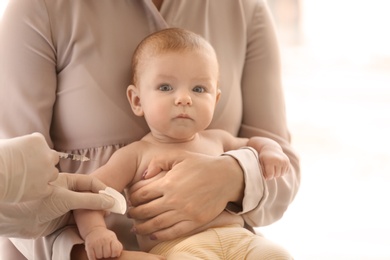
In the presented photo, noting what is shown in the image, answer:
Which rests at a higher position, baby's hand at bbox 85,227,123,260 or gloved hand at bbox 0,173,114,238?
gloved hand at bbox 0,173,114,238

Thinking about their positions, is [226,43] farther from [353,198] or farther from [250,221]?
[353,198]

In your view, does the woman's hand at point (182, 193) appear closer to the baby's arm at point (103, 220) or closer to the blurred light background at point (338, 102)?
the baby's arm at point (103, 220)

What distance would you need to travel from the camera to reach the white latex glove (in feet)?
3.87

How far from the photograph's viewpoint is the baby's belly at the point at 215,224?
1416 mm

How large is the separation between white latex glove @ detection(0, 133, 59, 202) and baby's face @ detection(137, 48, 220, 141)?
28cm

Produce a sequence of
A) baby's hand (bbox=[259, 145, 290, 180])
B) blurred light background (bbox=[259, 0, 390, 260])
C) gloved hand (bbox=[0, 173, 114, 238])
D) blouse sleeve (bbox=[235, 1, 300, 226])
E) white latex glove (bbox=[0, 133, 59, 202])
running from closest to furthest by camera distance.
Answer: white latex glove (bbox=[0, 133, 59, 202])
gloved hand (bbox=[0, 173, 114, 238])
baby's hand (bbox=[259, 145, 290, 180])
blouse sleeve (bbox=[235, 1, 300, 226])
blurred light background (bbox=[259, 0, 390, 260])

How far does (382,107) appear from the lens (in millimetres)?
2979

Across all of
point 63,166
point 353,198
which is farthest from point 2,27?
point 353,198

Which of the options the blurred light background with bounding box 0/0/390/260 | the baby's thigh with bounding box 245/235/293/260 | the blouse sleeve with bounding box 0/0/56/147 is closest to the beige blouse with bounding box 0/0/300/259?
the blouse sleeve with bounding box 0/0/56/147

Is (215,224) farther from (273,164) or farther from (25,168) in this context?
(25,168)

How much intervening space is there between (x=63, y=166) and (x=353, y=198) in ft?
4.87

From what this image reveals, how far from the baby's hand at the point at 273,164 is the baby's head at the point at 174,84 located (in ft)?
0.52

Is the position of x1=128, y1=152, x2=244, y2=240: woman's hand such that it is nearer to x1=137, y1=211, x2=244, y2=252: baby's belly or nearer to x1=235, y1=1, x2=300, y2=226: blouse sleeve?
x1=137, y1=211, x2=244, y2=252: baby's belly

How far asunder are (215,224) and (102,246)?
28 centimetres
